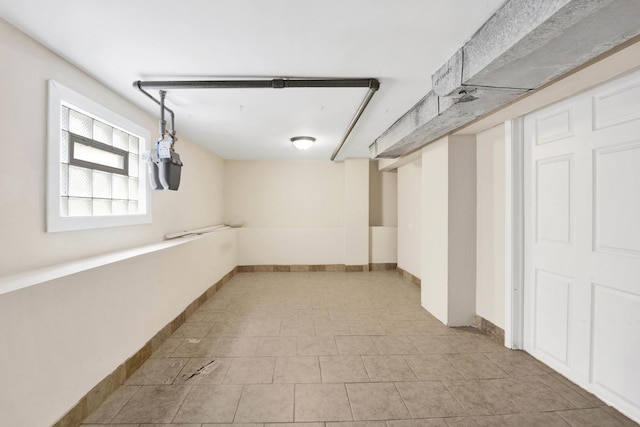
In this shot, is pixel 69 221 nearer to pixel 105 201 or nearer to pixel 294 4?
pixel 105 201

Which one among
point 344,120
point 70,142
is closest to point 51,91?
point 70,142

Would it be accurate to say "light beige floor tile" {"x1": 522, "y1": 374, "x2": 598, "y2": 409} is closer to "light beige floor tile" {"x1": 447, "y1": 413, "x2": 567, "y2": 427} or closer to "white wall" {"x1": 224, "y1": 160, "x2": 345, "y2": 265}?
"light beige floor tile" {"x1": 447, "y1": 413, "x2": 567, "y2": 427}

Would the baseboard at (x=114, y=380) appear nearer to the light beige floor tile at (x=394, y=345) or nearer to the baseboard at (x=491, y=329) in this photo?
the light beige floor tile at (x=394, y=345)

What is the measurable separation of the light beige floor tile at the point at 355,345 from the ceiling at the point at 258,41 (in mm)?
2579

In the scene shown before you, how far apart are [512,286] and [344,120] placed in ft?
Result: 8.60

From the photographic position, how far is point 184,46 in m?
2.01

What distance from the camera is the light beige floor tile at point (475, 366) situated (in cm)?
249

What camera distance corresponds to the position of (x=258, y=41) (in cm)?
194

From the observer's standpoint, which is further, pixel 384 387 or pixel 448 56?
pixel 384 387

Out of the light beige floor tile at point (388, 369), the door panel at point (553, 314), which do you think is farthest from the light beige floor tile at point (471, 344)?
the light beige floor tile at point (388, 369)

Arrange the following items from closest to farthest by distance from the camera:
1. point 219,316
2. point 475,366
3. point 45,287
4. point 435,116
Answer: point 45,287 < point 475,366 < point 435,116 < point 219,316

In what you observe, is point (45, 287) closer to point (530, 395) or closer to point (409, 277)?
point (530, 395)

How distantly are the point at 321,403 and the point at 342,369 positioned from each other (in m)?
0.49

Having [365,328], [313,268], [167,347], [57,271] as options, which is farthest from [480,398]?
[313,268]
